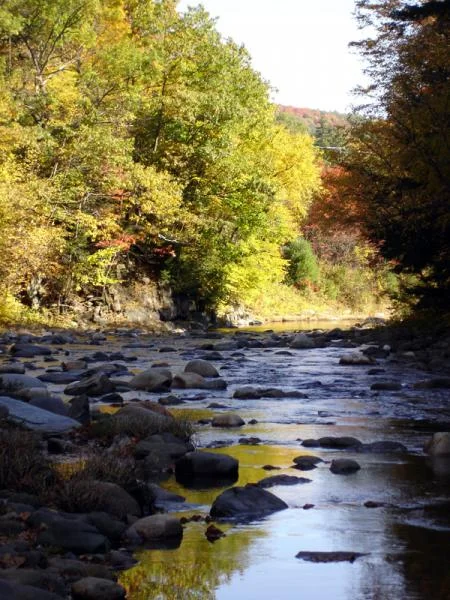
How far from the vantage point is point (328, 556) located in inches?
192

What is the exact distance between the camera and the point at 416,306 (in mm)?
21969

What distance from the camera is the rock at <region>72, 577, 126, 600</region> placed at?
412cm

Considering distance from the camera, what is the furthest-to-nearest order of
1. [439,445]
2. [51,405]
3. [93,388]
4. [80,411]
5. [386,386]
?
[386,386] < [93,388] < [51,405] < [80,411] < [439,445]

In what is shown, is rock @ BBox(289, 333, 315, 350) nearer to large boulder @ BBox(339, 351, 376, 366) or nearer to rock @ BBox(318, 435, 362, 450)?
large boulder @ BBox(339, 351, 376, 366)

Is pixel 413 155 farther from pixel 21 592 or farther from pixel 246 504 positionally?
pixel 21 592

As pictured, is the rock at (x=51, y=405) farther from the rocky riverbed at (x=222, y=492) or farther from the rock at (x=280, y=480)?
the rock at (x=280, y=480)

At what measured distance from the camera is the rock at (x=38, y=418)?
8.02 m

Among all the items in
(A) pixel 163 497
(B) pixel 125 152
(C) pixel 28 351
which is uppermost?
(B) pixel 125 152

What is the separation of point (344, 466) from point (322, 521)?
1.48 meters

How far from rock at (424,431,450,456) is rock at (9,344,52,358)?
1101 centimetres

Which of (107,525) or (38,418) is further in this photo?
(38,418)

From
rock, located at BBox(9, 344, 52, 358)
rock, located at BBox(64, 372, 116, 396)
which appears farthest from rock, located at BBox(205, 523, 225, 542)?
rock, located at BBox(9, 344, 52, 358)

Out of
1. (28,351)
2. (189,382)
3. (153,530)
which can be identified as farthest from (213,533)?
(28,351)

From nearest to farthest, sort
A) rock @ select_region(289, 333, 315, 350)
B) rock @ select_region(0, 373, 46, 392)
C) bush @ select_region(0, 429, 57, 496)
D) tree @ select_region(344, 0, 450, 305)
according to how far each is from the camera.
Answer: bush @ select_region(0, 429, 57, 496)
rock @ select_region(0, 373, 46, 392)
tree @ select_region(344, 0, 450, 305)
rock @ select_region(289, 333, 315, 350)
